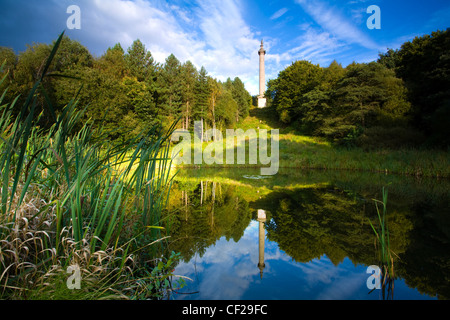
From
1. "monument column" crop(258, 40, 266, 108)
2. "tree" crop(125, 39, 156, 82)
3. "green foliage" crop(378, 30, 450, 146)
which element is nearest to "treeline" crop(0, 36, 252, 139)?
"tree" crop(125, 39, 156, 82)

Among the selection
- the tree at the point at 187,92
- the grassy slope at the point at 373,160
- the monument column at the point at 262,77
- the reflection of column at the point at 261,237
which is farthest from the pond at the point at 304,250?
the monument column at the point at 262,77

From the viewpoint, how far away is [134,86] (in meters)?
20.1

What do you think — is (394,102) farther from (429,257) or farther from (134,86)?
(134,86)

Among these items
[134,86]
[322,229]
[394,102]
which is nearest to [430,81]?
[394,102]

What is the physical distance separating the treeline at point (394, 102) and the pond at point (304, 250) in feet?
32.1

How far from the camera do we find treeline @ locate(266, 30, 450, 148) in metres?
11.1

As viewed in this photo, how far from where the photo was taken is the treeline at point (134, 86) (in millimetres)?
16109

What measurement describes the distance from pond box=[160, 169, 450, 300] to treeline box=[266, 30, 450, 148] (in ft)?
32.1

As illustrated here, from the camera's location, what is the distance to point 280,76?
29938 millimetres

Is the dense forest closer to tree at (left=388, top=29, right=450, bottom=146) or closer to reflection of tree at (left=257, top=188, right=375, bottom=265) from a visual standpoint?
tree at (left=388, top=29, right=450, bottom=146)

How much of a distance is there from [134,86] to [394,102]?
2082cm

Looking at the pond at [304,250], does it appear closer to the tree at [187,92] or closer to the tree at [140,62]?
the tree at [187,92]

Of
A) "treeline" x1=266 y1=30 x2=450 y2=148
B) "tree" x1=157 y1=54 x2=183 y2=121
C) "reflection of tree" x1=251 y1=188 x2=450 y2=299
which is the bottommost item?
"reflection of tree" x1=251 y1=188 x2=450 y2=299
